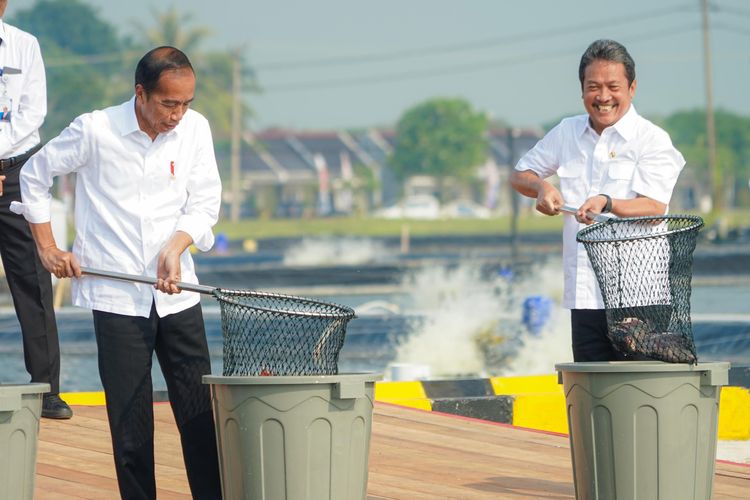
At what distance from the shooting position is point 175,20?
81.4m

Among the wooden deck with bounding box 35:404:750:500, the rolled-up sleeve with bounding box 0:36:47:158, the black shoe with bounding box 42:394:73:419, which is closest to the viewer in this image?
the wooden deck with bounding box 35:404:750:500

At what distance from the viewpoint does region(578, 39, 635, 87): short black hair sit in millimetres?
4465

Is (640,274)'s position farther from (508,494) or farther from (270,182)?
(270,182)

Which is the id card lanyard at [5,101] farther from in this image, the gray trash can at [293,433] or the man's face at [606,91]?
the man's face at [606,91]

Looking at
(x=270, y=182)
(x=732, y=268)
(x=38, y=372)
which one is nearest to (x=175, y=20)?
(x=270, y=182)

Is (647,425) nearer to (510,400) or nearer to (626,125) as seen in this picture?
(626,125)

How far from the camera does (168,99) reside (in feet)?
13.3

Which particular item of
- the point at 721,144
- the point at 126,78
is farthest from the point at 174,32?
the point at 721,144

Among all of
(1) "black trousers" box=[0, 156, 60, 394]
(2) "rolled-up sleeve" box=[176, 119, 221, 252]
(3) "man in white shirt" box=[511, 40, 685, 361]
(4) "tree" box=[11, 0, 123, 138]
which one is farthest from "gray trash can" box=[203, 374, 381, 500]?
(4) "tree" box=[11, 0, 123, 138]

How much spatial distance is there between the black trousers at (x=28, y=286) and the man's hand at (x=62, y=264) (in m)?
1.48

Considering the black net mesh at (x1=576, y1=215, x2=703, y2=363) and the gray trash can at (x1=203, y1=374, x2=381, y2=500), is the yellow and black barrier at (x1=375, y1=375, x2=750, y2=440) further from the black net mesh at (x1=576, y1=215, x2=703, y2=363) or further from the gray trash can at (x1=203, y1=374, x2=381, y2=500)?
the gray trash can at (x1=203, y1=374, x2=381, y2=500)

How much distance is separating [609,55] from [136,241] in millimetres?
1673

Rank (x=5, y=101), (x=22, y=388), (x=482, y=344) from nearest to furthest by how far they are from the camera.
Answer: (x=22, y=388) < (x=5, y=101) < (x=482, y=344)

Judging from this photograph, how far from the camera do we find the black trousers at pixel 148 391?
4.19 m
